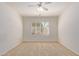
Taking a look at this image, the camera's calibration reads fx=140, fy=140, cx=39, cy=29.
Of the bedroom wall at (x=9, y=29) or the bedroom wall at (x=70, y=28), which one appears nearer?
the bedroom wall at (x=9, y=29)

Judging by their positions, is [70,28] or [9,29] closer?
[9,29]

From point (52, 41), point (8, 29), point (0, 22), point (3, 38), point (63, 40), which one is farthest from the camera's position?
point (63, 40)

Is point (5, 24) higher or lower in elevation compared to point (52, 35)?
higher

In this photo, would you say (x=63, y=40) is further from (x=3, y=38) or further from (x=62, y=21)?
(x=3, y=38)

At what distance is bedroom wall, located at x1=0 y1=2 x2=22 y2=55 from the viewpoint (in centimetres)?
447

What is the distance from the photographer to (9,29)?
4984 mm

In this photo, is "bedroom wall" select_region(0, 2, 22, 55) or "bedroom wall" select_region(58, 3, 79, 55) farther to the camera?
"bedroom wall" select_region(58, 3, 79, 55)

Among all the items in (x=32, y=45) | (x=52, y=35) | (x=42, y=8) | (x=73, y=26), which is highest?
(x=42, y=8)

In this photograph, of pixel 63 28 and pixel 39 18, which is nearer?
pixel 39 18

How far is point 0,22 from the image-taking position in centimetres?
426

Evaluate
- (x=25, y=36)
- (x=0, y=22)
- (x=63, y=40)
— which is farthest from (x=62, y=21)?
(x=0, y=22)

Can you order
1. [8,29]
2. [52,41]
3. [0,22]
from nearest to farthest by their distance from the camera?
[0,22] → [8,29] → [52,41]

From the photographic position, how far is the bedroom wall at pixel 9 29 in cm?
447

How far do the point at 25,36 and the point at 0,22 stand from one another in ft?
4.46
